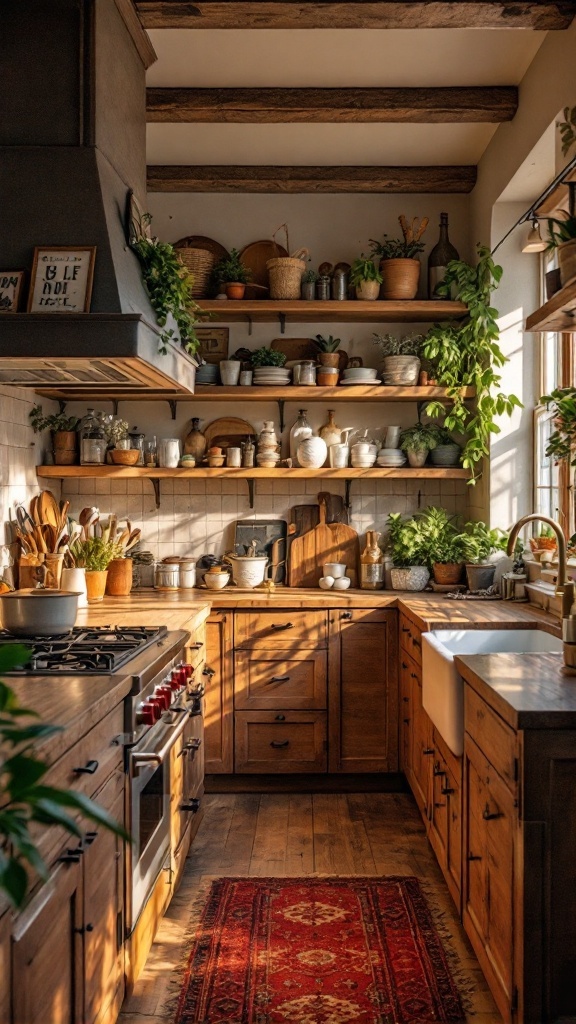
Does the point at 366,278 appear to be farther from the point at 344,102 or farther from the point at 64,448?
the point at 64,448

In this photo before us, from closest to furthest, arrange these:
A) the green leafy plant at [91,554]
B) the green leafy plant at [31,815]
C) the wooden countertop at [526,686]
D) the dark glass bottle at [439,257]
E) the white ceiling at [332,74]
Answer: the green leafy plant at [31,815] < the wooden countertop at [526,686] < the white ceiling at [332,74] < the green leafy plant at [91,554] < the dark glass bottle at [439,257]

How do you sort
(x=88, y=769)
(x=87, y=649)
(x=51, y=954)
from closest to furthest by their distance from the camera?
(x=51, y=954) → (x=88, y=769) → (x=87, y=649)

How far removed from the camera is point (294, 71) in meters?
3.91

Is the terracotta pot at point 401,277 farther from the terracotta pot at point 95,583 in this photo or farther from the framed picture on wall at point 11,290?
the framed picture on wall at point 11,290

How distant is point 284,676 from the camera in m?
4.45

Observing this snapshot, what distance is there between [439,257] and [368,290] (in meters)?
0.46

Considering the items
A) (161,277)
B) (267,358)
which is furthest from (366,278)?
(161,277)

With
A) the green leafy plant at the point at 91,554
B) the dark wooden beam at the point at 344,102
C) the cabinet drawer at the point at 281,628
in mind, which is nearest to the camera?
the dark wooden beam at the point at 344,102

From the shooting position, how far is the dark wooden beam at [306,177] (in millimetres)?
4887

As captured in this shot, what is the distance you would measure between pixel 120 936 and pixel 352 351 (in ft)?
11.6

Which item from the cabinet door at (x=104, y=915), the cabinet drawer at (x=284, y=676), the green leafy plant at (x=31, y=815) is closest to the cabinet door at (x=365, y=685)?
the cabinet drawer at (x=284, y=676)

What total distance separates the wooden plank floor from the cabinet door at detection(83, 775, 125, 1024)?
38cm

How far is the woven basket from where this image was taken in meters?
4.78

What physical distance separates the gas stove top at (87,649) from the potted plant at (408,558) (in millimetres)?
1833
